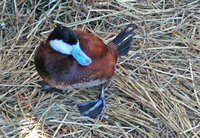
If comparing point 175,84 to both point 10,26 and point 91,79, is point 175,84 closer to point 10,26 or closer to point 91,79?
point 91,79

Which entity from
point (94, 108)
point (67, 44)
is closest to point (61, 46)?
point (67, 44)

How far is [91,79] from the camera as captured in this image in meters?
1.81

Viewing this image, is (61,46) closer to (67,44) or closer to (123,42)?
(67,44)

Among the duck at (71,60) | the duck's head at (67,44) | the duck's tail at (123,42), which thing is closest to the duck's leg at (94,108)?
the duck at (71,60)

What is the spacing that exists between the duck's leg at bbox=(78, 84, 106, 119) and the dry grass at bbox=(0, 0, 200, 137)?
0.05 meters

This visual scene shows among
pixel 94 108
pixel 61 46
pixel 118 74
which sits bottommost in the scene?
pixel 94 108

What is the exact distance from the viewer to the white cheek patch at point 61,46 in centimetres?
160

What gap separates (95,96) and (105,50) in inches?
19.6

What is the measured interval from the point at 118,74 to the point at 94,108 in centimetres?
40

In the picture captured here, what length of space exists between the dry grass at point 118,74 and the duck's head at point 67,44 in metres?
0.58

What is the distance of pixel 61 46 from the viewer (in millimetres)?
1616

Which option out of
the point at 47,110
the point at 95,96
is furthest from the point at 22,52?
the point at 95,96

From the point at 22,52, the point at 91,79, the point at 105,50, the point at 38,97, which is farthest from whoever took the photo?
the point at 22,52

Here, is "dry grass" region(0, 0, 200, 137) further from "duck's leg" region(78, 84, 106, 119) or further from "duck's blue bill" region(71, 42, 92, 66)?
"duck's blue bill" region(71, 42, 92, 66)
